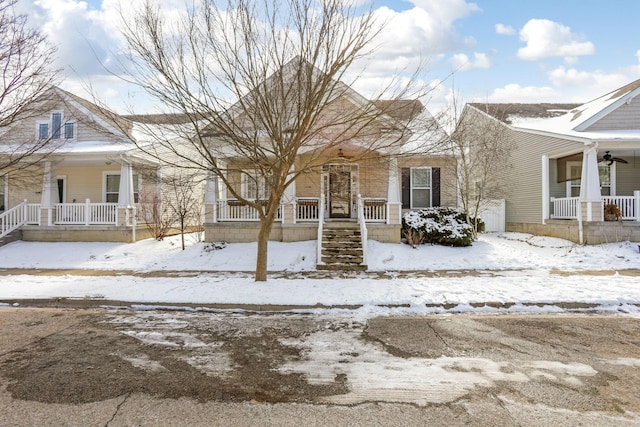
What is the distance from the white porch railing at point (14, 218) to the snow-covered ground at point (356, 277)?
3.45 feet

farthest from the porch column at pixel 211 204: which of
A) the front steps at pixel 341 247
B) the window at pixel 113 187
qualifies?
the window at pixel 113 187

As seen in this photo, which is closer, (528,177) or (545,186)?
(545,186)

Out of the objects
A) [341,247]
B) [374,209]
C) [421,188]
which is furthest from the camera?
[421,188]

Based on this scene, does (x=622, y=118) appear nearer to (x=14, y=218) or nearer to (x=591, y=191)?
(x=591, y=191)

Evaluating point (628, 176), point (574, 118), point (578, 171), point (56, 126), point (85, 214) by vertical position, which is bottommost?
point (85, 214)

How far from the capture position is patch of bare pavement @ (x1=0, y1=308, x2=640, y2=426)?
10.8ft

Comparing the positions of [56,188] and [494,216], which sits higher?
[56,188]

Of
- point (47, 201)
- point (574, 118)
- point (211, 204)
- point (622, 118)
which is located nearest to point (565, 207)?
point (622, 118)

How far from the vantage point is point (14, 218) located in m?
16.0

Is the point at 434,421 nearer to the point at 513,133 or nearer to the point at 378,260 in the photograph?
the point at 378,260

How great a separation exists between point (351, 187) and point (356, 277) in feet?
22.7

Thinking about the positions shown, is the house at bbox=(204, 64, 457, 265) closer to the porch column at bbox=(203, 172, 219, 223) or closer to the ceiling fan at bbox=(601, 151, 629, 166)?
the porch column at bbox=(203, 172, 219, 223)

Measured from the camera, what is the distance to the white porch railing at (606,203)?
45.0 ft

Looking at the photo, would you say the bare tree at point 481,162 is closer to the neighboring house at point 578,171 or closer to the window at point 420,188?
the neighboring house at point 578,171
